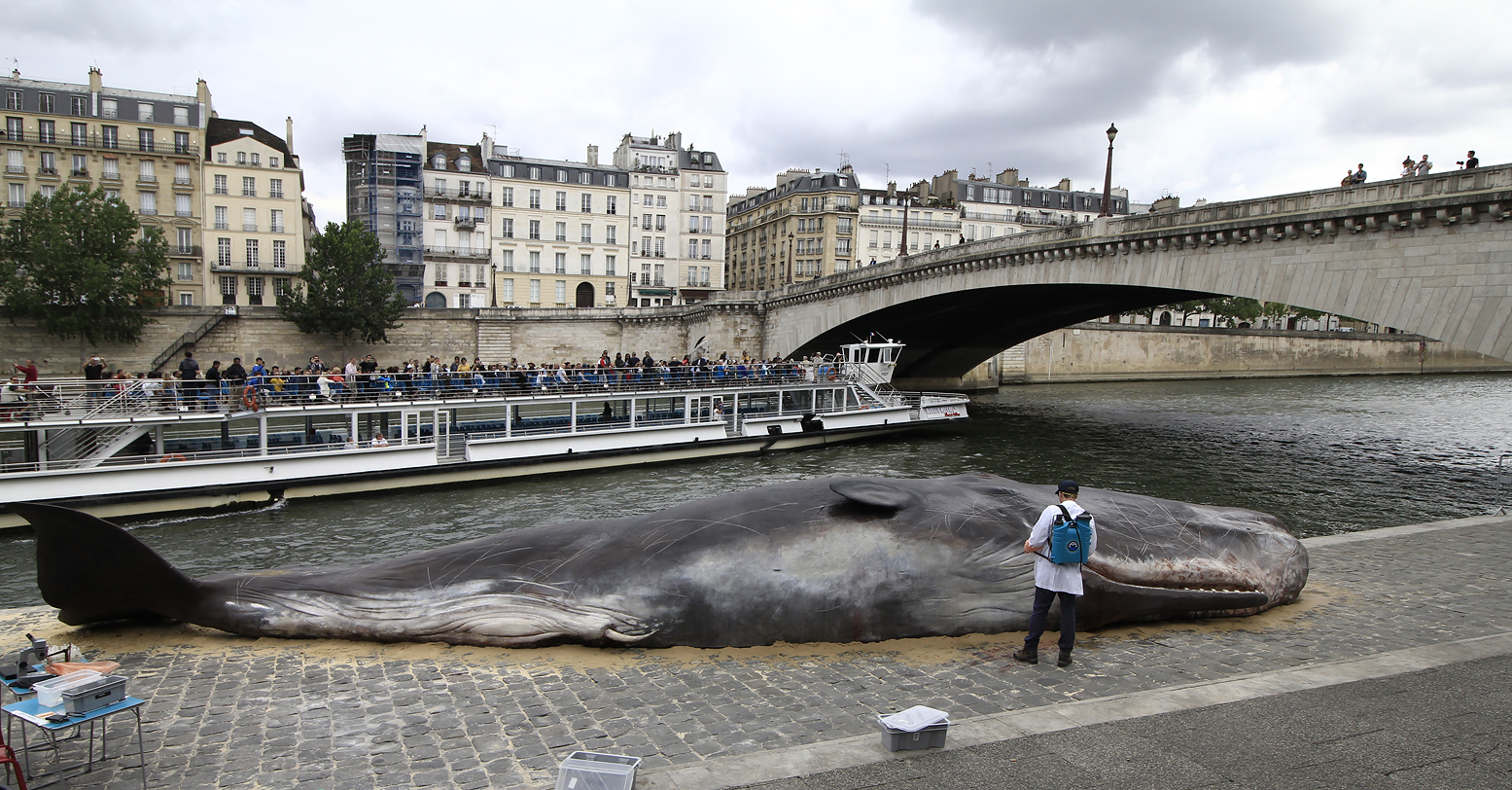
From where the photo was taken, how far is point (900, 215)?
79.6 metres

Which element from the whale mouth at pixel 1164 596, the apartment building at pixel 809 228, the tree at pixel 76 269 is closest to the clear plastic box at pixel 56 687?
the whale mouth at pixel 1164 596

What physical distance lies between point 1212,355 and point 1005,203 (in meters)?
25.4

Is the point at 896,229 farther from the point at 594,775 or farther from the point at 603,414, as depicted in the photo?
the point at 594,775

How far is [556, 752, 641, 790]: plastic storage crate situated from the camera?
4.53m

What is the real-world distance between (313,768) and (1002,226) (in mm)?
85258

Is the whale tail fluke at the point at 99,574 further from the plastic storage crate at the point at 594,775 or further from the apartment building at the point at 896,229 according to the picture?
the apartment building at the point at 896,229

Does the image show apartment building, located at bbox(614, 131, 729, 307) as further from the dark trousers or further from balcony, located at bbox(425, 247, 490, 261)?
the dark trousers

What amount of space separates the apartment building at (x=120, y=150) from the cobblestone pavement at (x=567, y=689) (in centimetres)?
6189

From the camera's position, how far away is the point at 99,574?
6.97 meters

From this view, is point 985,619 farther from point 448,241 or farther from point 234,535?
point 448,241

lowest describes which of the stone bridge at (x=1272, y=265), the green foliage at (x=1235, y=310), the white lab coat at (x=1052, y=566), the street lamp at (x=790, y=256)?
the white lab coat at (x=1052, y=566)

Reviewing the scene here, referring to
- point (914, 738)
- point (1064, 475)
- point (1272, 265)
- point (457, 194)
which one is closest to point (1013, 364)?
point (1272, 265)

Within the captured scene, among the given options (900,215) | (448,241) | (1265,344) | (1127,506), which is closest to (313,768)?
(1127,506)

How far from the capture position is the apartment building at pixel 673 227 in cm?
7288
